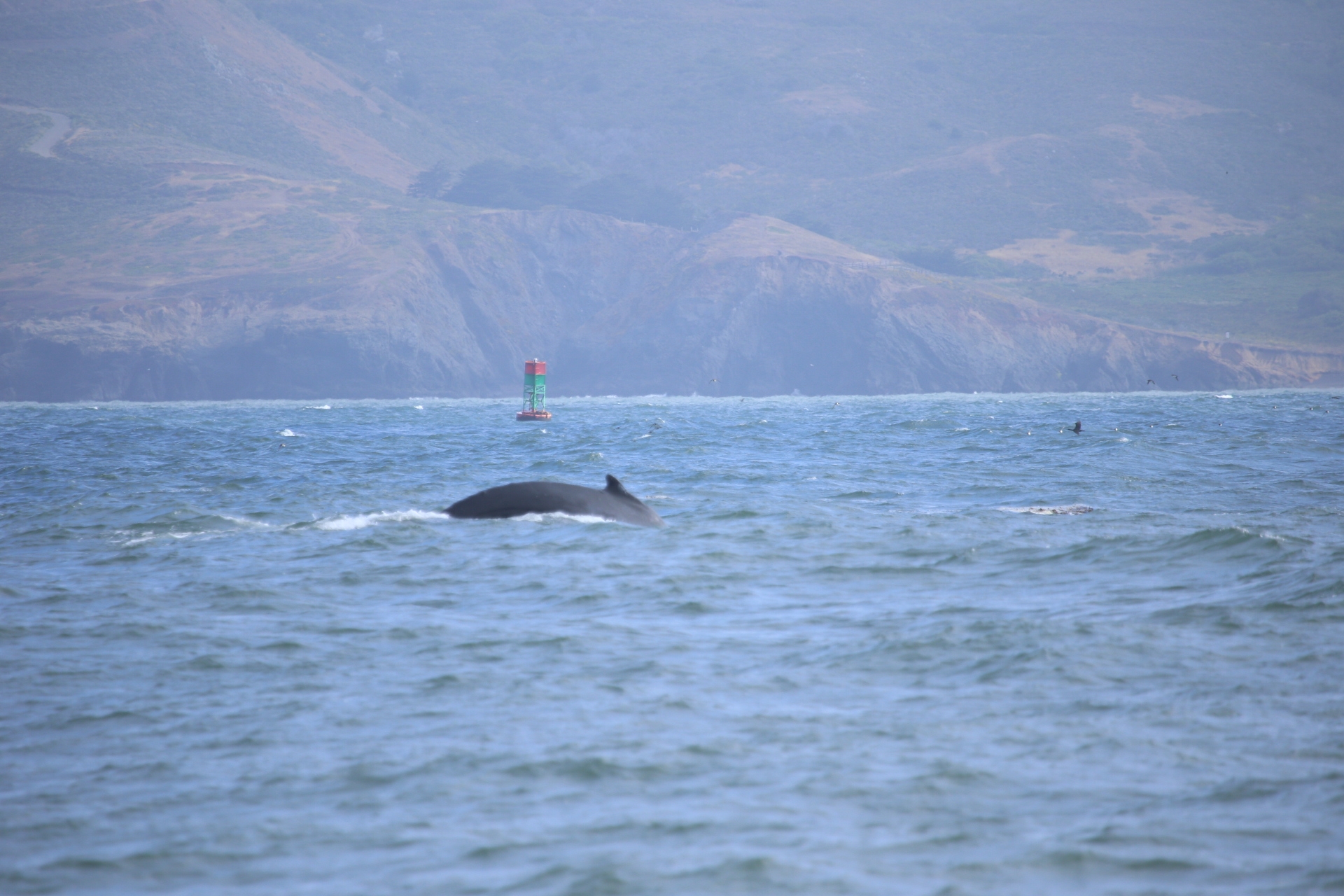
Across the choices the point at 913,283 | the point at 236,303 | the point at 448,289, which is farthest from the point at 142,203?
the point at 913,283

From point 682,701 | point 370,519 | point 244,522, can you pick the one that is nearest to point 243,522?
point 244,522

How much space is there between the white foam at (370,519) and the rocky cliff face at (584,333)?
13581 cm

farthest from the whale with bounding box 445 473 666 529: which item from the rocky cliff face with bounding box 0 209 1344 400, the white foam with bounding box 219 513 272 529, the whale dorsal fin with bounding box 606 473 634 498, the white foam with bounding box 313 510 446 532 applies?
the rocky cliff face with bounding box 0 209 1344 400

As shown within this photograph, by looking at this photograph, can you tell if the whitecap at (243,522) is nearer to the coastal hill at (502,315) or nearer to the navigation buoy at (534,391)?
the navigation buoy at (534,391)

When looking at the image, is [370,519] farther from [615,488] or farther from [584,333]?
[584,333]

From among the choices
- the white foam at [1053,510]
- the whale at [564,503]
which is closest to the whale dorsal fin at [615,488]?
the whale at [564,503]

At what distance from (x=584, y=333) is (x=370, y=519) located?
6017 inches

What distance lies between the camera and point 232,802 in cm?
672

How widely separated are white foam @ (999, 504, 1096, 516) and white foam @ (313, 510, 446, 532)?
9.45 m

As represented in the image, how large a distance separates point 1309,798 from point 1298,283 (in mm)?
219869

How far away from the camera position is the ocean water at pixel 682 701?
5953 mm

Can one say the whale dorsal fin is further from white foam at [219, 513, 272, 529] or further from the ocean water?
white foam at [219, 513, 272, 529]

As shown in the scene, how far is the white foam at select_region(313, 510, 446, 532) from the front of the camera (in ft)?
59.7

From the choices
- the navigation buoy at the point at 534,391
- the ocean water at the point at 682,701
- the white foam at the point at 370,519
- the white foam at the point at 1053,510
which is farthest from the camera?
the navigation buoy at the point at 534,391
